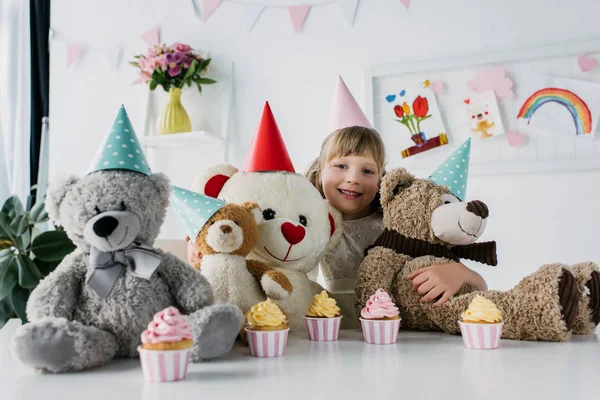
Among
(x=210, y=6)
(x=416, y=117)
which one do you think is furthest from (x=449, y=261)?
(x=210, y=6)

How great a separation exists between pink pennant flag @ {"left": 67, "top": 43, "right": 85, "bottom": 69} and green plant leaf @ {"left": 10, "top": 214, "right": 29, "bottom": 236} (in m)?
2.23

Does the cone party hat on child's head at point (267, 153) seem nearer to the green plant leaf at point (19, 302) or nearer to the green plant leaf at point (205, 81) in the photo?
→ the green plant leaf at point (19, 302)

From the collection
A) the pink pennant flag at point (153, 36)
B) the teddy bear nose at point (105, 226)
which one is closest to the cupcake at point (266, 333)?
the teddy bear nose at point (105, 226)

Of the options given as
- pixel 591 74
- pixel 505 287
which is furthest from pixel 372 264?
pixel 591 74

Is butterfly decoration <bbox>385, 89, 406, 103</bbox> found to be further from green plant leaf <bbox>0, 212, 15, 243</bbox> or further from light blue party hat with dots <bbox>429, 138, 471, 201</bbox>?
green plant leaf <bbox>0, 212, 15, 243</bbox>

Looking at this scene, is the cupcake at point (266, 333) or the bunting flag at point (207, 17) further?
the bunting flag at point (207, 17)

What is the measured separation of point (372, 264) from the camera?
1009mm

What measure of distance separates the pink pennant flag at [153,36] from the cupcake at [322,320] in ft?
8.21

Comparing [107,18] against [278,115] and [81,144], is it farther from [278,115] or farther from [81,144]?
[278,115]

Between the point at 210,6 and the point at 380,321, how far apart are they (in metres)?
2.46

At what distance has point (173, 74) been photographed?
275 cm

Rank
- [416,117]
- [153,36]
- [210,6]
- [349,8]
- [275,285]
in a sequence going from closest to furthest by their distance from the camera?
[275,285], [416,117], [349,8], [210,6], [153,36]

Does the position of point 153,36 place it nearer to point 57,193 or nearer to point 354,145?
point 354,145

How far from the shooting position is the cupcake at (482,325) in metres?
0.81
